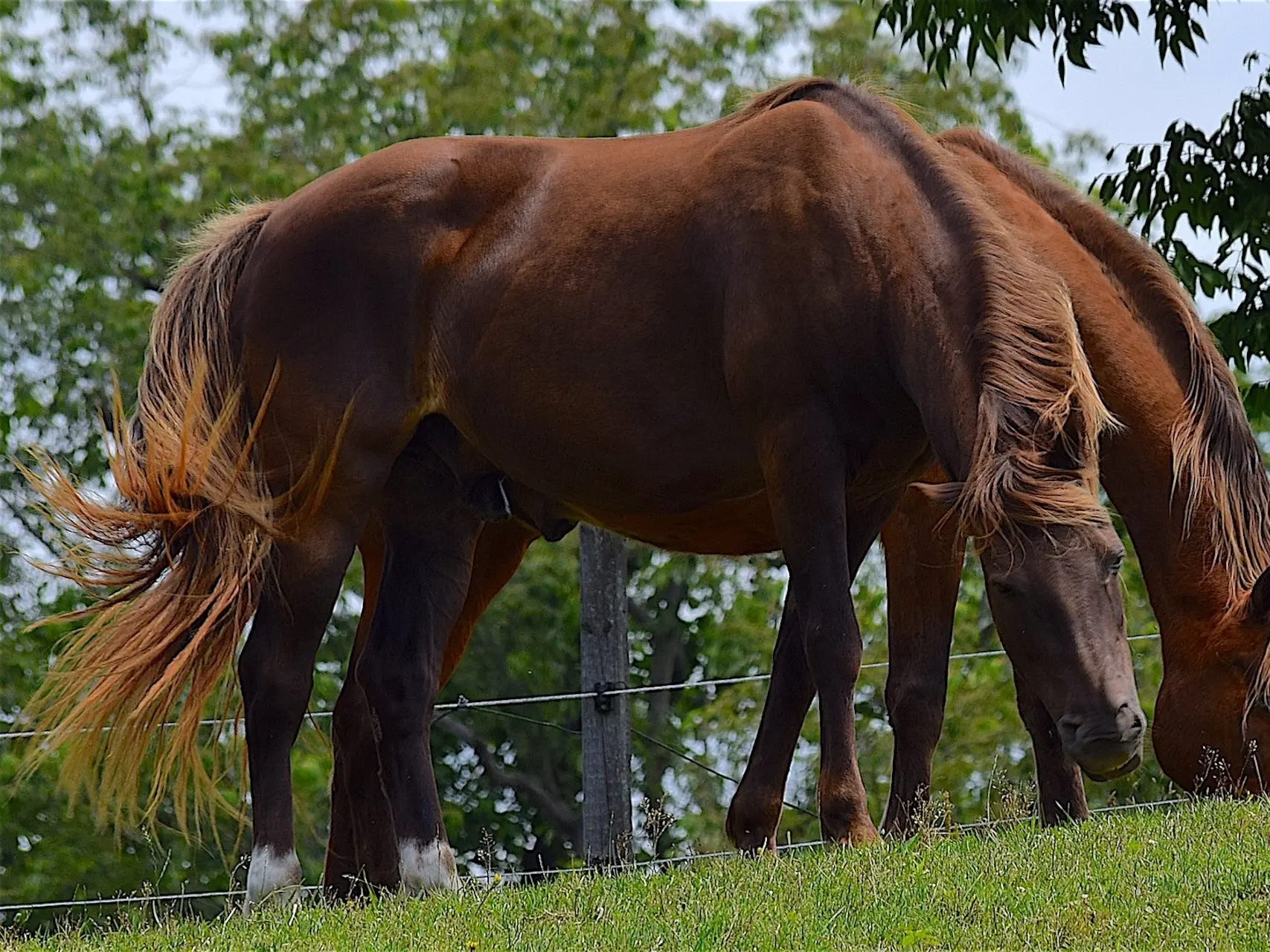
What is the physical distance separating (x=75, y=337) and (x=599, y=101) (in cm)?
698

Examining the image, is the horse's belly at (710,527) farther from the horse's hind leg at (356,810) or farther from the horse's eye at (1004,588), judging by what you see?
the horse's eye at (1004,588)

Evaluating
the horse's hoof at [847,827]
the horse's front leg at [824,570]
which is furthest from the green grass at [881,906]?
the horse's front leg at [824,570]

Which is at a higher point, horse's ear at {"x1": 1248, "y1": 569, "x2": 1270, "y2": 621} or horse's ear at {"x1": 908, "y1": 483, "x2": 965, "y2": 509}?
Answer: horse's ear at {"x1": 908, "y1": 483, "x2": 965, "y2": 509}

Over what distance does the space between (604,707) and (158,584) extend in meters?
3.54

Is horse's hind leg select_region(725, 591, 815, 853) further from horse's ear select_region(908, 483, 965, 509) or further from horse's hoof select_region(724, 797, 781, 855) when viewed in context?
horse's ear select_region(908, 483, 965, 509)

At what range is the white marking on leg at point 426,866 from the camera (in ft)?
20.7

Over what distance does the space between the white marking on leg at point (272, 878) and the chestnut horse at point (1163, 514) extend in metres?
1.62

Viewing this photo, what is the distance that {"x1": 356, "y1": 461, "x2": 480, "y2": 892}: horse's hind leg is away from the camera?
6.45m

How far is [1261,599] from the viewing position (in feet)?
20.3

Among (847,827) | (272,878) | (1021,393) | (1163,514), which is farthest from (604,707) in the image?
(1021,393)

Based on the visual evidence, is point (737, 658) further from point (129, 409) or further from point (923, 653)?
point (923, 653)

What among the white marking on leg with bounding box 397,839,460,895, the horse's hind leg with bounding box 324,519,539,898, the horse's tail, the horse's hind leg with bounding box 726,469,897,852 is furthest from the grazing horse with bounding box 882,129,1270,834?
the horse's tail

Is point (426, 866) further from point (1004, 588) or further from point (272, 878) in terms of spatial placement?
point (1004, 588)

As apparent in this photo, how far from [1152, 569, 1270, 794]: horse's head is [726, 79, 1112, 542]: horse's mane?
1.13m
